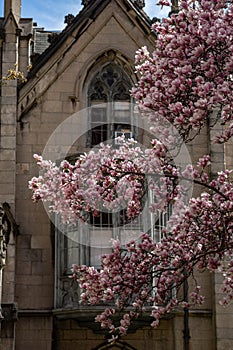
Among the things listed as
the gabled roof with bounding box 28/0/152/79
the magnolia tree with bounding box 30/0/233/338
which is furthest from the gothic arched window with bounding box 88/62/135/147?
the magnolia tree with bounding box 30/0/233/338

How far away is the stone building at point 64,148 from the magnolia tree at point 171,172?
5.61 meters

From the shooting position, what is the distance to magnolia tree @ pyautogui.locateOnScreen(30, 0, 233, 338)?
42.4 ft

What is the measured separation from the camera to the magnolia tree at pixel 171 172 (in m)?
12.9

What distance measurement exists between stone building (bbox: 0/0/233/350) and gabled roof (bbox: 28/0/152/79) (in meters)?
0.03

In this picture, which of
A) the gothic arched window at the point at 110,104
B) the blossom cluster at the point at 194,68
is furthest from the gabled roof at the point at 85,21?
the blossom cluster at the point at 194,68

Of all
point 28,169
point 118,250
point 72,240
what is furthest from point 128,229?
point 118,250

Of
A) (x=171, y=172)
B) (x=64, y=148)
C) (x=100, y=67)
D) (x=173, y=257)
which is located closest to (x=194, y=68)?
(x=171, y=172)

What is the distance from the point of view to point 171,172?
1418cm

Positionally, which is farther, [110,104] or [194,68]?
[110,104]

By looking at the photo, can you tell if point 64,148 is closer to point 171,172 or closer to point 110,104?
point 110,104

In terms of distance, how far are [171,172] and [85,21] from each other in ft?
31.9

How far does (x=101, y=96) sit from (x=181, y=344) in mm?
6667

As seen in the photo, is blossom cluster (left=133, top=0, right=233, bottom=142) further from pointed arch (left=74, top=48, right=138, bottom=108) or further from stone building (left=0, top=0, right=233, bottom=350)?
pointed arch (left=74, top=48, right=138, bottom=108)

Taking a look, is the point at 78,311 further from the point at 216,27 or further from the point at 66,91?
the point at 216,27
